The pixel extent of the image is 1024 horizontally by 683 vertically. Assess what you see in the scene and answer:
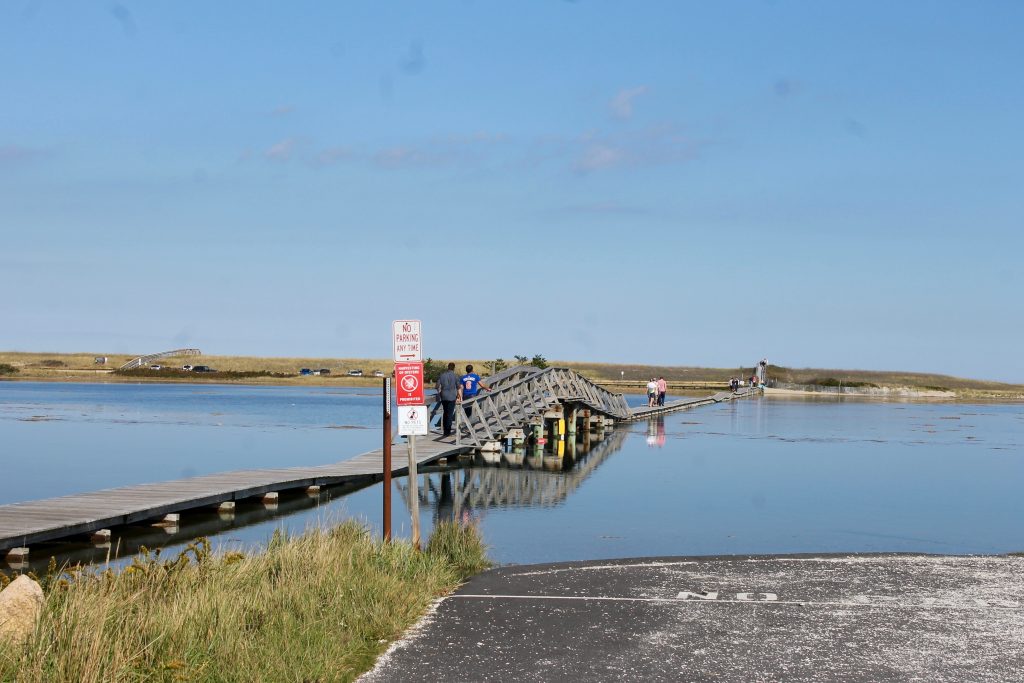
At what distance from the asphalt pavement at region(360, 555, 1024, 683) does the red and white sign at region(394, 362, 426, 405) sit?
78.7 inches

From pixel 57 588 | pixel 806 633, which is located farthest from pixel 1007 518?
pixel 57 588

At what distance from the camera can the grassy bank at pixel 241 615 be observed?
6738 mm

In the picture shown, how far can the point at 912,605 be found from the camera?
394 inches

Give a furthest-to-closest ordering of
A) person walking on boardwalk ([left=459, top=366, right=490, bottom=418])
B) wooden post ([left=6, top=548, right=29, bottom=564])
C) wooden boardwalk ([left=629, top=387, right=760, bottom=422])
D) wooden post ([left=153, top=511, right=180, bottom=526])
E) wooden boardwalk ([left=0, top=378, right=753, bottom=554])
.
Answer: wooden boardwalk ([left=629, top=387, right=760, bottom=422])
person walking on boardwalk ([left=459, top=366, right=490, bottom=418])
wooden post ([left=153, top=511, right=180, bottom=526])
wooden boardwalk ([left=0, top=378, right=753, bottom=554])
wooden post ([left=6, top=548, right=29, bottom=564])

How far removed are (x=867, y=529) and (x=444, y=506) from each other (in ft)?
22.9

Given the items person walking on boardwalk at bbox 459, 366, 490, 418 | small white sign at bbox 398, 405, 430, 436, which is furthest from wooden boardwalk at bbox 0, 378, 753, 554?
small white sign at bbox 398, 405, 430, 436

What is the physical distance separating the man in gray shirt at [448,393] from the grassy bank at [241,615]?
1847 cm

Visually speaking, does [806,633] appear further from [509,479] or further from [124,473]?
[124,473]

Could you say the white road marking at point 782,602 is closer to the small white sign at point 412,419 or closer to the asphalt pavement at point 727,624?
the asphalt pavement at point 727,624

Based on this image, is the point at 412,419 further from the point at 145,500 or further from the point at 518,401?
the point at 518,401

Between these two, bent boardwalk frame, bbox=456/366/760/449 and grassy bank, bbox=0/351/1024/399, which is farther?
grassy bank, bbox=0/351/1024/399

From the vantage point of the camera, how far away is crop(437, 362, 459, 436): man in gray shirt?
2990cm

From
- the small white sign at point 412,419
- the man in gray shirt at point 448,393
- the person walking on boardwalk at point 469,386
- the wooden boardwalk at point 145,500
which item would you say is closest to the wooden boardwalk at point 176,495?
the wooden boardwalk at point 145,500

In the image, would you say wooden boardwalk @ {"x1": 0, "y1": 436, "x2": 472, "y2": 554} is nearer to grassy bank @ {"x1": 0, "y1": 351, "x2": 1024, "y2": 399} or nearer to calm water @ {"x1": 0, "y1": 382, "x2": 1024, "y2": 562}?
calm water @ {"x1": 0, "y1": 382, "x2": 1024, "y2": 562}
